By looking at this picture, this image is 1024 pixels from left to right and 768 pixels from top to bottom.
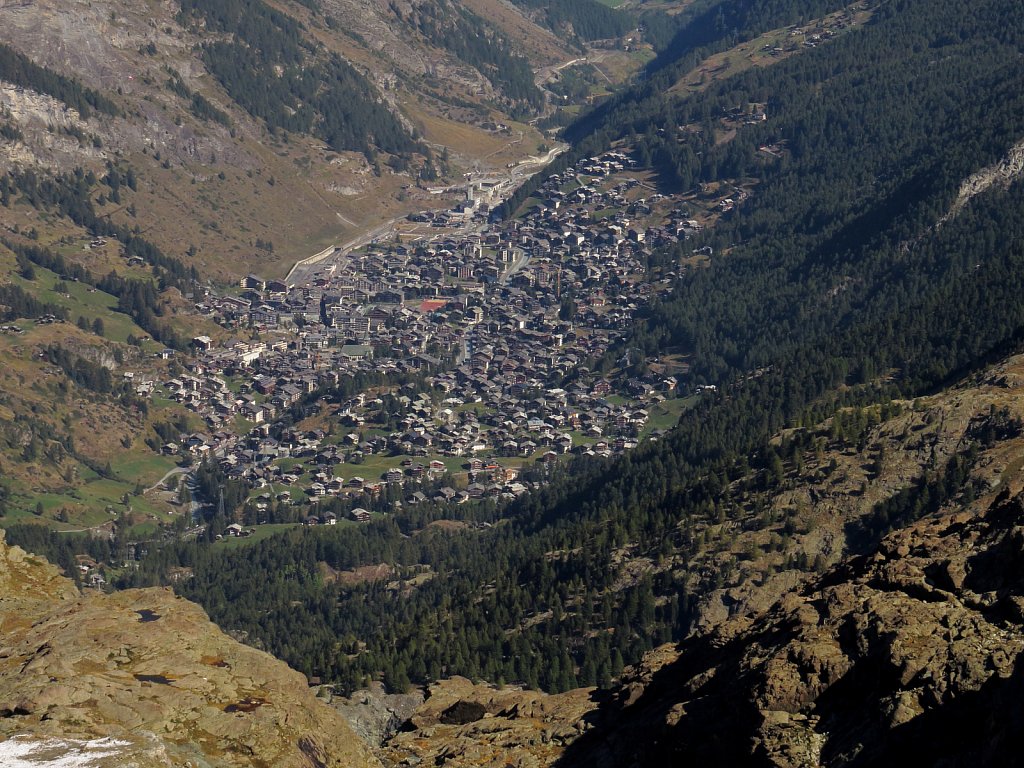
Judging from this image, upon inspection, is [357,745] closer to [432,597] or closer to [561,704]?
[561,704]

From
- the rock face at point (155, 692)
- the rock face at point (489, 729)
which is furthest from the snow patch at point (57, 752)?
the rock face at point (489, 729)

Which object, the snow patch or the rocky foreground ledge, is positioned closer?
the rocky foreground ledge

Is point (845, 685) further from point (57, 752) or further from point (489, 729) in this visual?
point (57, 752)

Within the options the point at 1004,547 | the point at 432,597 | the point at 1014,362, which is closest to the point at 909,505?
the point at 1014,362

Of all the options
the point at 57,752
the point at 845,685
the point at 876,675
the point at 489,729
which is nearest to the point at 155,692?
the point at 57,752

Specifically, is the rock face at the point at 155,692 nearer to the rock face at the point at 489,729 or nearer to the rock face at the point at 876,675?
the rock face at the point at 489,729

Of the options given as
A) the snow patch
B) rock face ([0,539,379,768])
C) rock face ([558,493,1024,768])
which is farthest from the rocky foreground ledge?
the snow patch

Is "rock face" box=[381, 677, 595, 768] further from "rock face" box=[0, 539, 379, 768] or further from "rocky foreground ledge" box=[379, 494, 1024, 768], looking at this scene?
"rock face" box=[0, 539, 379, 768]
